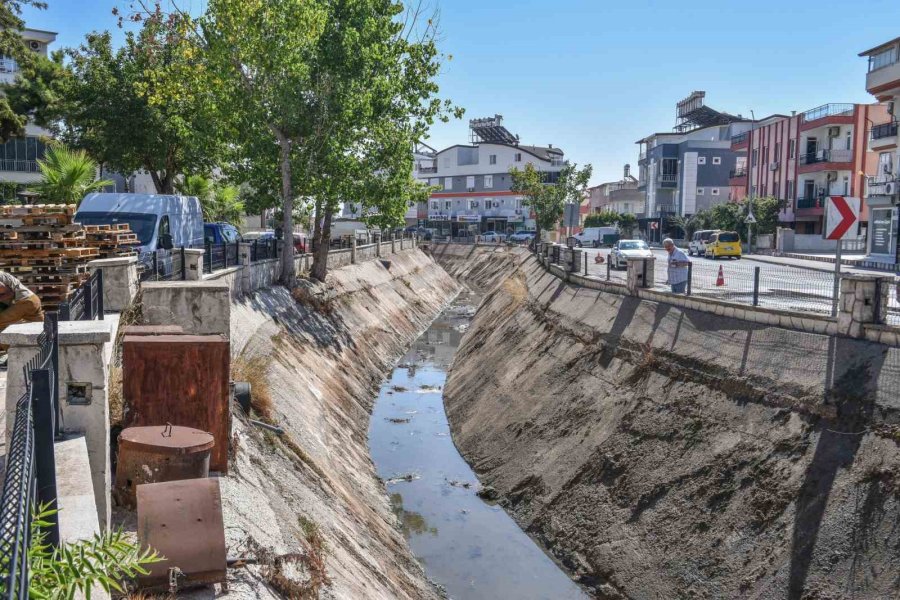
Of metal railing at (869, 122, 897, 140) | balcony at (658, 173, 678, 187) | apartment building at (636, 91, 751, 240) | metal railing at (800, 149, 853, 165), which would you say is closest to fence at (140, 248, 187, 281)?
metal railing at (869, 122, 897, 140)

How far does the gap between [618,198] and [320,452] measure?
96.8 metres

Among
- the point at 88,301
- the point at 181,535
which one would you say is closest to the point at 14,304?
the point at 88,301

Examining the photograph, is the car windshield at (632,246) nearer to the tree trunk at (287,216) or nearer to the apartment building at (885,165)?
the apartment building at (885,165)

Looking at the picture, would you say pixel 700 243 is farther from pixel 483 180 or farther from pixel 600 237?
pixel 483 180

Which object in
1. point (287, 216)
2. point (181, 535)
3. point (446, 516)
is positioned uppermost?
point (287, 216)

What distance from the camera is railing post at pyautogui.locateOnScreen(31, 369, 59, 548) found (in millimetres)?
4859

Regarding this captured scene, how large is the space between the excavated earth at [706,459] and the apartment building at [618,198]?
8173cm

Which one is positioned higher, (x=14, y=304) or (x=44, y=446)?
(x=14, y=304)

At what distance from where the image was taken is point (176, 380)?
8703 millimetres

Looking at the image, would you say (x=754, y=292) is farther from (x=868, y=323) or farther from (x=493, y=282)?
(x=493, y=282)

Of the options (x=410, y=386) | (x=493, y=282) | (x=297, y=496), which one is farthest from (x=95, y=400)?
(x=493, y=282)

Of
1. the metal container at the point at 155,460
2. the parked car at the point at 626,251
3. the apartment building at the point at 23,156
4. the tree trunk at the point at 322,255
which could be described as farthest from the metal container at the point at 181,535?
the apartment building at the point at 23,156

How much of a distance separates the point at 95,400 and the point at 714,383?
10875 millimetres

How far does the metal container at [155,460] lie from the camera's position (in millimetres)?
7500
